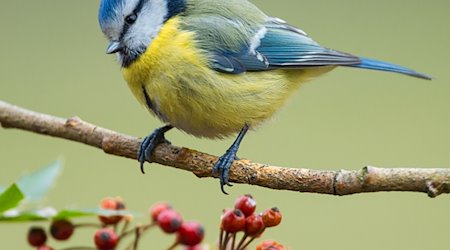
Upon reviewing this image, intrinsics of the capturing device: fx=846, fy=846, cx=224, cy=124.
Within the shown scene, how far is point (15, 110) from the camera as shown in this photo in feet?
5.64

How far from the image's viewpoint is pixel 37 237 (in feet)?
4.02

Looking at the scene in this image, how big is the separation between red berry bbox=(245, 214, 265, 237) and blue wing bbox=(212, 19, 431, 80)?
0.76m

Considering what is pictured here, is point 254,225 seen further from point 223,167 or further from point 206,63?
point 206,63

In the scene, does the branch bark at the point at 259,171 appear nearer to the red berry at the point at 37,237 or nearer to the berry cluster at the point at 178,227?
the berry cluster at the point at 178,227

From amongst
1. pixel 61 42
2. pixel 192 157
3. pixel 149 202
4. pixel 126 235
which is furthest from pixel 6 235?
pixel 126 235

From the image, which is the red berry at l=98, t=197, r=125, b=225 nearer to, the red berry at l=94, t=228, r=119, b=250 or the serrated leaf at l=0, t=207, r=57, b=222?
the red berry at l=94, t=228, r=119, b=250

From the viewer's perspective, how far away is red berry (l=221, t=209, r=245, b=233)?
1.20 m

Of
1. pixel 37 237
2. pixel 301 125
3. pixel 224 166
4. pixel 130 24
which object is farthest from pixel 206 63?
pixel 301 125

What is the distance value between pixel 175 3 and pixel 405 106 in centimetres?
148

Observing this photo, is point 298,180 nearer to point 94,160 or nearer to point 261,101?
point 261,101

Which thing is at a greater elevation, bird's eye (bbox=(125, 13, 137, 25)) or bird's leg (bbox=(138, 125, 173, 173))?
bird's eye (bbox=(125, 13, 137, 25))

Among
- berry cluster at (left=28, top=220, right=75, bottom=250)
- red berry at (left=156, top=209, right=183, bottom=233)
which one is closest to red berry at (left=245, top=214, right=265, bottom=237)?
red berry at (left=156, top=209, right=183, bottom=233)

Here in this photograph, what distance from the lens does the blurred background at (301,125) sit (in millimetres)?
2836

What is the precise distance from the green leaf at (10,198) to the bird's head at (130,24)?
884 millimetres
